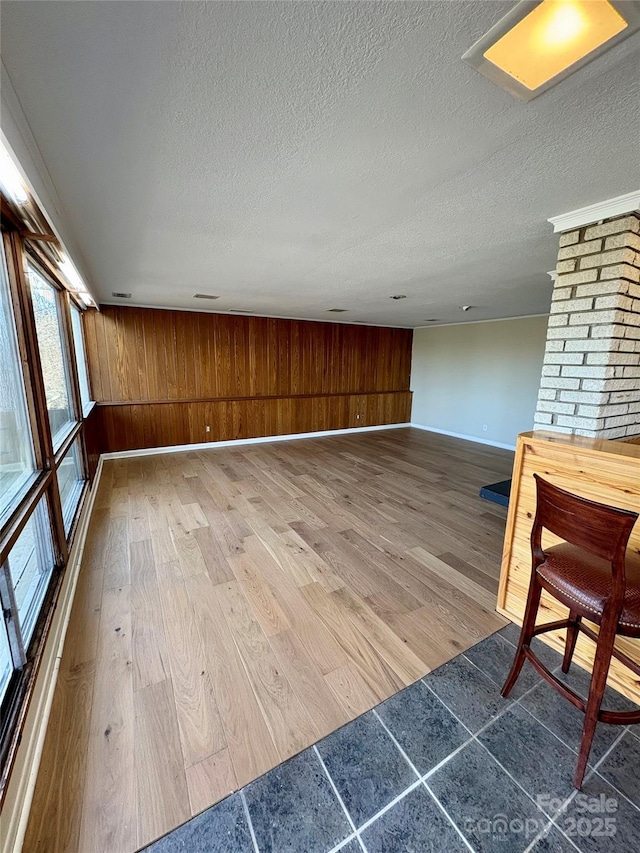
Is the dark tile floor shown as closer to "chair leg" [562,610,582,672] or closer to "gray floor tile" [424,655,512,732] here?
"gray floor tile" [424,655,512,732]

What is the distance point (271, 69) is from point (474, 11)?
21.9 inches

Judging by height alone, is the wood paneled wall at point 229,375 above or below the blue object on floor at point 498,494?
above

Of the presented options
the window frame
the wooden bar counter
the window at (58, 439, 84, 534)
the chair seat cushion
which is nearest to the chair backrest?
the chair seat cushion

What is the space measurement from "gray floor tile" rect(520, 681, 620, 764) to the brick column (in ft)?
4.54

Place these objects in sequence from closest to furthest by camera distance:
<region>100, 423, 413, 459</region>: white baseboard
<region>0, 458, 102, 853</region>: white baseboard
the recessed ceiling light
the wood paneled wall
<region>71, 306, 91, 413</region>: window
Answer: the recessed ceiling light, <region>0, 458, 102, 853</region>: white baseboard, <region>71, 306, 91, 413</region>: window, the wood paneled wall, <region>100, 423, 413, 459</region>: white baseboard

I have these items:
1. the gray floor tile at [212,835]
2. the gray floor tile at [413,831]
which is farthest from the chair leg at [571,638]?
the gray floor tile at [212,835]

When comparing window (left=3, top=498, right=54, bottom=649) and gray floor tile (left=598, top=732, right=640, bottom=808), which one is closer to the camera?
gray floor tile (left=598, top=732, right=640, bottom=808)

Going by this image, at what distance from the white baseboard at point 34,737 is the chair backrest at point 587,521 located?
2.06 metres

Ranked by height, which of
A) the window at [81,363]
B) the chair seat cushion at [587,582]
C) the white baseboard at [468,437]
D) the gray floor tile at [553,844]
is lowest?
Result: the gray floor tile at [553,844]

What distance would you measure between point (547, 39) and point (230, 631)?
2696 millimetres

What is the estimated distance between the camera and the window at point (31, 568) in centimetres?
160

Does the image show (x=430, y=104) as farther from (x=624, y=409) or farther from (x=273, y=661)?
(x=273, y=661)

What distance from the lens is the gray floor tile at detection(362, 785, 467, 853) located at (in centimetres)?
108

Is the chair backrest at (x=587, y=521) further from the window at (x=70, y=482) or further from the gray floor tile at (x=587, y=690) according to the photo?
the window at (x=70, y=482)
